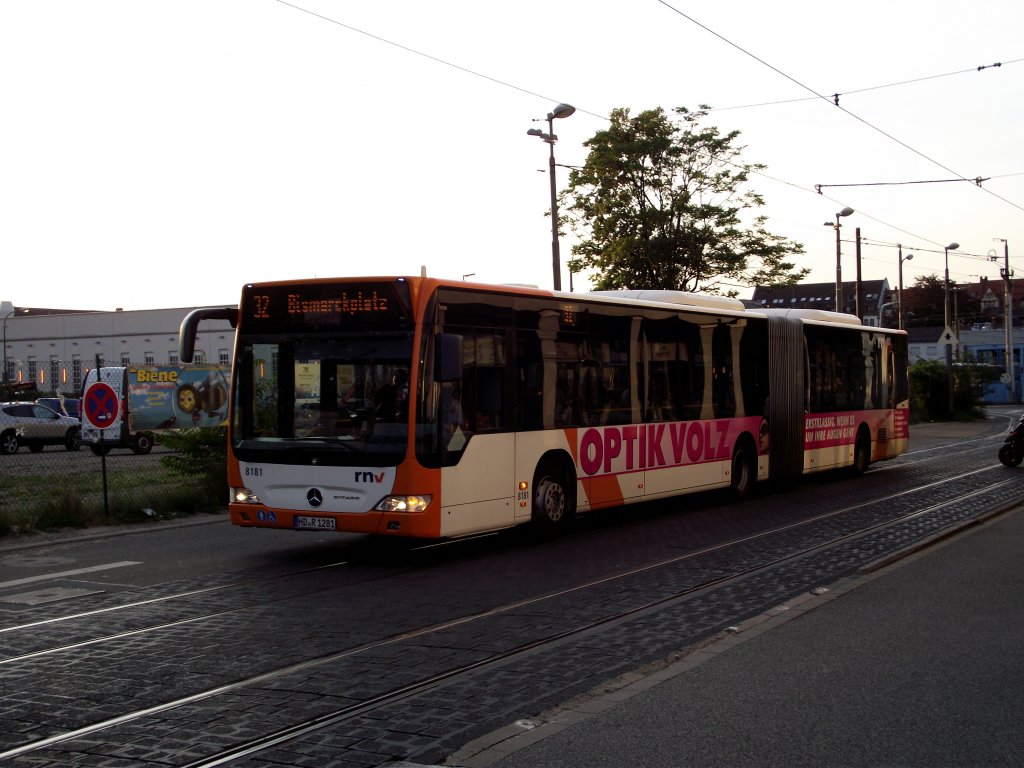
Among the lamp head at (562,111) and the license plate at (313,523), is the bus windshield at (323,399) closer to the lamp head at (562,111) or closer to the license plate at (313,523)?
the license plate at (313,523)

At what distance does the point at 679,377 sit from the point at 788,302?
14129cm

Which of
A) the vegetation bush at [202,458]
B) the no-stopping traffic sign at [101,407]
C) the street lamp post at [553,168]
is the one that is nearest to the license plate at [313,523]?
the no-stopping traffic sign at [101,407]

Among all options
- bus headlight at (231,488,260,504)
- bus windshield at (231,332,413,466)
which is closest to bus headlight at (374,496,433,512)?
bus windshield at (231,332,413,466)

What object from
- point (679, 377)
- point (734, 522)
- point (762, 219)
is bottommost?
point (734, 522)

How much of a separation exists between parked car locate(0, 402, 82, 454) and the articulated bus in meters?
25.9

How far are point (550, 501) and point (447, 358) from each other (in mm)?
2835

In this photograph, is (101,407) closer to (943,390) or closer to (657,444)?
(657,444)

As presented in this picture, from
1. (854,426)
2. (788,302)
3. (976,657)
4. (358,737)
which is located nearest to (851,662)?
(976,657)

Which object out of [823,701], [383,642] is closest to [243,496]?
A: [383,642]

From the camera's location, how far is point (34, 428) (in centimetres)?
3684

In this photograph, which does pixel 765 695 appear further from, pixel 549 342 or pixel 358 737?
pixel 549 342

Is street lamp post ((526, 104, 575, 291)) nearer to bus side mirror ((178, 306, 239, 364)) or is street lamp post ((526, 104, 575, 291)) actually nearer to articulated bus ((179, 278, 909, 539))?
articulated bus ((179, 278, 909, 539))

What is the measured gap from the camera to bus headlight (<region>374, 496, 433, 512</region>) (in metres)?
11.3

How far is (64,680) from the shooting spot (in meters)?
7.02
